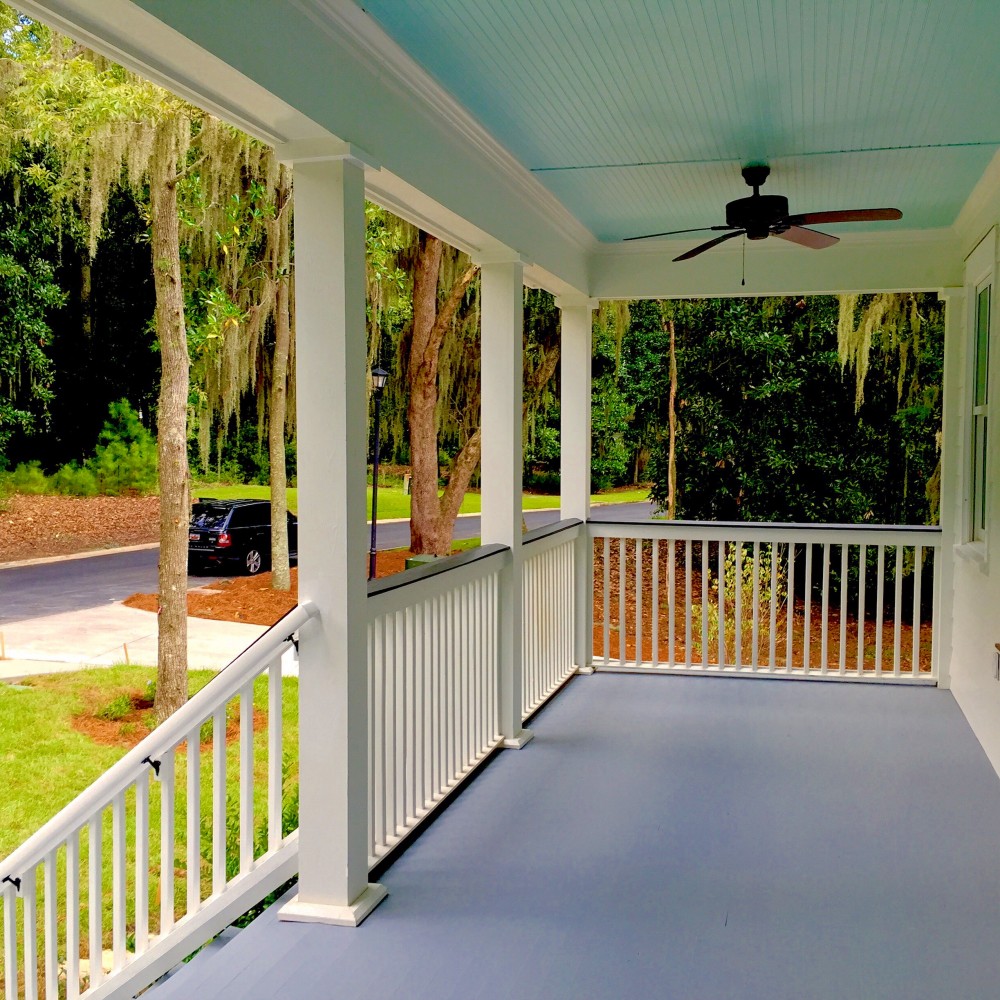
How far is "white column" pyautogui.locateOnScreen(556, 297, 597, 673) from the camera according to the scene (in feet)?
20.0

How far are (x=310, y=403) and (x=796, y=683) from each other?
13.5 ft

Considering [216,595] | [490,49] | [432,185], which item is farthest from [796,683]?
[216,595]

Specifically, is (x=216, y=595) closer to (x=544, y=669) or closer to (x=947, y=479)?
(x=544, y=669)

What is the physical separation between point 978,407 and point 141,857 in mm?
4454

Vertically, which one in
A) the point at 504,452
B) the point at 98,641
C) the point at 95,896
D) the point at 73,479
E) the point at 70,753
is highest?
the point at 504,452

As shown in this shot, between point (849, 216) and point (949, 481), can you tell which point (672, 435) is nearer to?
point (949, 481)

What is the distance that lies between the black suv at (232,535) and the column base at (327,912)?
11463 mm

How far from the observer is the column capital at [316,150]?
264 cm

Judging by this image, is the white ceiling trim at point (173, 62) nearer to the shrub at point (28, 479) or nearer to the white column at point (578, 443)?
the white column at point (578, 443)

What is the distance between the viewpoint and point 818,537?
19.3 ft

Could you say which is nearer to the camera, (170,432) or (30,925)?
(30,925)

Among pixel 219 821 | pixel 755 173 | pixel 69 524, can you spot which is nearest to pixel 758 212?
pixel 755 173

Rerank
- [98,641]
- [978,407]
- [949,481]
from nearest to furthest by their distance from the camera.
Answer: [978,407]
[949,481]
[98,641]

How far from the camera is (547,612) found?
5.35 metres
